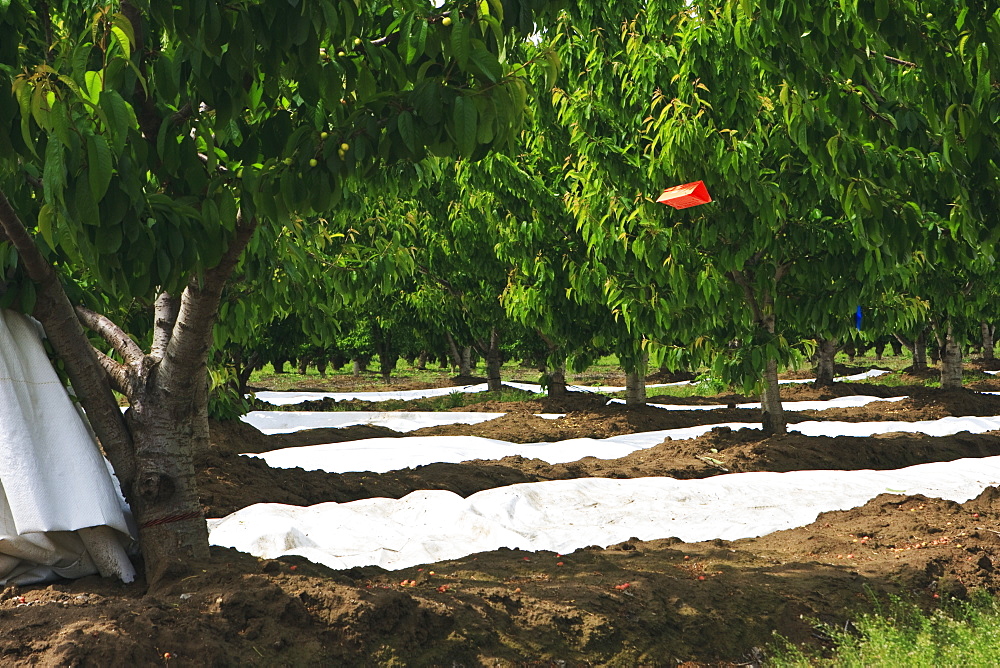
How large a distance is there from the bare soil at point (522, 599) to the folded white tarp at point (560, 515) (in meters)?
0.42

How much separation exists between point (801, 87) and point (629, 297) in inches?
163

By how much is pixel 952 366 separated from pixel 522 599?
13.1 meters

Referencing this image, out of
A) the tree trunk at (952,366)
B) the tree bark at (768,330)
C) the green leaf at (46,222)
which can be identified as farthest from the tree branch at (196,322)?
the tree trunk at (952,366)

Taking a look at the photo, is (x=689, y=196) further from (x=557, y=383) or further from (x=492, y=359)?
(x=492, y=359)

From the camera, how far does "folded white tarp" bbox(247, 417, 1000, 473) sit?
796 centimetres

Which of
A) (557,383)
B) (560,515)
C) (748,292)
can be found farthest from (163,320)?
(557,383)

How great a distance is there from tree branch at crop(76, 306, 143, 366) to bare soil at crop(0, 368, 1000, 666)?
0.98 m

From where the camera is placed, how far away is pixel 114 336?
3824 millimetres

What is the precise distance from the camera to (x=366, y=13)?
293 cm

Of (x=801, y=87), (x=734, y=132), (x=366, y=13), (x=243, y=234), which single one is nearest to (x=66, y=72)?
(x=243, y=234)

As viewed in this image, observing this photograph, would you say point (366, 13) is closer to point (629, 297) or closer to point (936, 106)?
point (936, 106)

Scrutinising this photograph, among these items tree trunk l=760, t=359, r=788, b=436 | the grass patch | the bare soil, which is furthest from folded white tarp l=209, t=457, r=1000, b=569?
the grass patch

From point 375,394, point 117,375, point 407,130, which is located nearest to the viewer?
point 407,130

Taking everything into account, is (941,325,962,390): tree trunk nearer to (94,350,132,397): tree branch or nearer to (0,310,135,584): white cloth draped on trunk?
(94,350,132,397): tree branch
